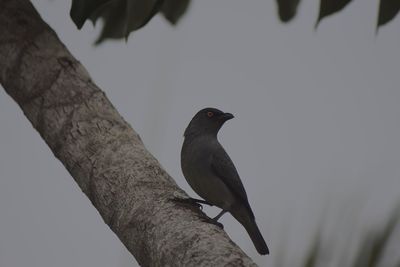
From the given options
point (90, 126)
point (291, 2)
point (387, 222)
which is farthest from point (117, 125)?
point (387, 222)

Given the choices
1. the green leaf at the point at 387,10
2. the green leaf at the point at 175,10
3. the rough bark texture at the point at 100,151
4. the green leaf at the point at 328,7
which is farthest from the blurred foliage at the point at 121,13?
the green leaf at the point at 387,10

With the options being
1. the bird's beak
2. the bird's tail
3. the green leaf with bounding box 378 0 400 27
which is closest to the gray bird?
the bird's tail

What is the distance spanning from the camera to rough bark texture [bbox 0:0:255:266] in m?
2.28

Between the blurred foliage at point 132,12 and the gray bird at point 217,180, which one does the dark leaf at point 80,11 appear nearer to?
the blurred foliage at point 132,12

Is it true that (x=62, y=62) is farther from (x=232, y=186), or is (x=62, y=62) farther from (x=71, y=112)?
(x=232, y=186)

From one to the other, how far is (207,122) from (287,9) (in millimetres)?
1471

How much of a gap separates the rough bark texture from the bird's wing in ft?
4.51

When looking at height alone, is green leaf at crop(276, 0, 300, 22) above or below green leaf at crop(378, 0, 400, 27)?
above

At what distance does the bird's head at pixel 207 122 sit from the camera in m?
5.10

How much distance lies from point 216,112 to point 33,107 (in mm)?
2332

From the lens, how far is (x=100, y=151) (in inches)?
122

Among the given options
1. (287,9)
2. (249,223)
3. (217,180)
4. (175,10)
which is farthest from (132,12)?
(249,223)

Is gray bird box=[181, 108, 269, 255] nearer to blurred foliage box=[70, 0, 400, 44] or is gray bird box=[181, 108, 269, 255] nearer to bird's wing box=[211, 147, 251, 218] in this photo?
bird's wing box=[211, 147, 251, 218]

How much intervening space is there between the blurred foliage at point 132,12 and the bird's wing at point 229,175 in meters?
1.24
